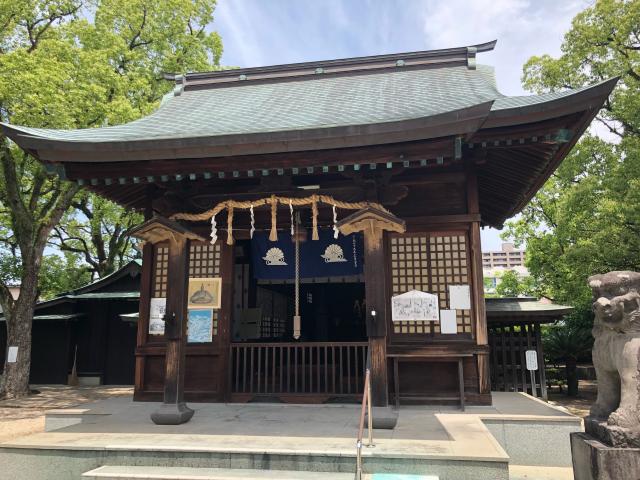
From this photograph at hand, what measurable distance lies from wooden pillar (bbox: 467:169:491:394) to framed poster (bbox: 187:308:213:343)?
461 cm

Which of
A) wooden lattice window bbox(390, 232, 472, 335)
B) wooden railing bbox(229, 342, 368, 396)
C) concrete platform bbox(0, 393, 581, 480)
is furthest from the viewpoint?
wooden railing bbox(229, 342, 368, 396)

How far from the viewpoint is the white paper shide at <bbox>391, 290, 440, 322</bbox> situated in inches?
306

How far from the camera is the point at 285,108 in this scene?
30.4 feet

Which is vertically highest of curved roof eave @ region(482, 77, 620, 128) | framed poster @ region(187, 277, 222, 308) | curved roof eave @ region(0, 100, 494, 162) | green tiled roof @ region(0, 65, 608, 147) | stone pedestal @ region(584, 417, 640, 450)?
green tiled roof @ region(0, 65, 608, 147)

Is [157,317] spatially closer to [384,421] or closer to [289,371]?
[289,371]

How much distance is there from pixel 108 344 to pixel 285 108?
1408 cm

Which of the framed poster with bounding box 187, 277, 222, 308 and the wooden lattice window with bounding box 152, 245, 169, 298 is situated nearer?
the framed poster with bounding box 187, 277, 222, 308

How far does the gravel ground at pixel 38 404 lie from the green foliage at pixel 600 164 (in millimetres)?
13022

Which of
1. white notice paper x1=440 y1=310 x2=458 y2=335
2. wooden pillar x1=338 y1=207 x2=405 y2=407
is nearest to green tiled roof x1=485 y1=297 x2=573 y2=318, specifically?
white notice paper x1=440 y1=310 x2=458 y2=335

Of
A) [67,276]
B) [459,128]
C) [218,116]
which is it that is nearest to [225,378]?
[218,116]

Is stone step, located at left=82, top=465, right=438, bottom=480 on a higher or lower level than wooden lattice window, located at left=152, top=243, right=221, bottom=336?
lower

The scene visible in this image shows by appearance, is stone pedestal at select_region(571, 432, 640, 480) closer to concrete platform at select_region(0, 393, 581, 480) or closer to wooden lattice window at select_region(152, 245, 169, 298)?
concrete platform at select_region(0, 393, 581, 480)

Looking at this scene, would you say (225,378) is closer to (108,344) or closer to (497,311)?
(497,311)

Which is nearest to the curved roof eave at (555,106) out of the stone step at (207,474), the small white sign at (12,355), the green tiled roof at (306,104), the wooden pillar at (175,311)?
the green tiled roof at (306,104)
